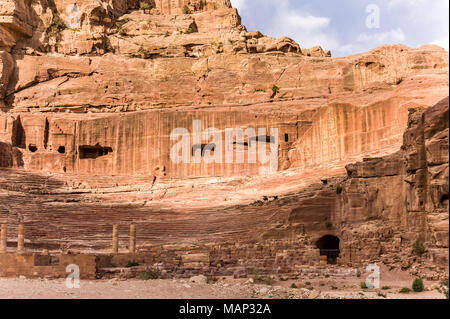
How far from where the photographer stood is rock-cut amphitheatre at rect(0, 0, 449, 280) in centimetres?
2409

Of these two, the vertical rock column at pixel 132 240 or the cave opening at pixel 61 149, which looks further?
the cave opening at pixel 61 149

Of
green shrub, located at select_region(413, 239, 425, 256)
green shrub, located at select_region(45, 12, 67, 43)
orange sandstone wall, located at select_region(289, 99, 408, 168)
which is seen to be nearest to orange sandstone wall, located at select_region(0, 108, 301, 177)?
orange sandstone wall, located at select_region(289, 99, 408, 168)

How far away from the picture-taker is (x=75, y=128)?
41.3 metres

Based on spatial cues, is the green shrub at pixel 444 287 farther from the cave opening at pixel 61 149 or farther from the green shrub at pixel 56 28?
the green shrub at pixel 56 28

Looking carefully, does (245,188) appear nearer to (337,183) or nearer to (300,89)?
(337,183)

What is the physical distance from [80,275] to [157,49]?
28.6 metres

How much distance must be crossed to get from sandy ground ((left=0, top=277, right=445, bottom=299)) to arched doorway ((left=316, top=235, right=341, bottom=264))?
4094mm

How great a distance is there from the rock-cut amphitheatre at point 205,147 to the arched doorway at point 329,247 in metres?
0.10

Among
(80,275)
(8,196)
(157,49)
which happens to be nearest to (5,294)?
(80,275)

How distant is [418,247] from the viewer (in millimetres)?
21969

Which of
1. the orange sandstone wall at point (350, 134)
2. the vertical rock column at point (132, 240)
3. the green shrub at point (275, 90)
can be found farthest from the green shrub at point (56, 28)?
the vertical rock column at point (132, 240)

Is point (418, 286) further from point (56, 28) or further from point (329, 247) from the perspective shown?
point (56, 28)

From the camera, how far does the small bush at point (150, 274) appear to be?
75.8 feet

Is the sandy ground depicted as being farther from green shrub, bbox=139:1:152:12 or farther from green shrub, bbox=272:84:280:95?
green shrub, bbox=139:1:152:12
